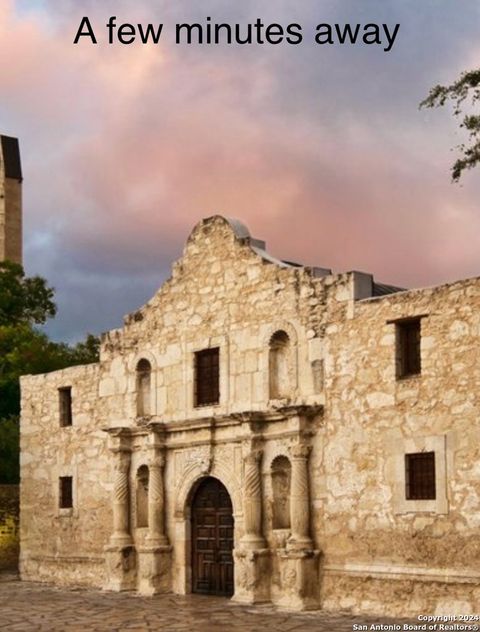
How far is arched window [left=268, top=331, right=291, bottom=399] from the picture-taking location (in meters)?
19.9

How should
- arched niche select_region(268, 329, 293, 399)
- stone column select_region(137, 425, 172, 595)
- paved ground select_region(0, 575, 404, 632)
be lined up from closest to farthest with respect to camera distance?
paved ground select_region(0, 575, 404, 632), arched niche select_region(268, 329, 293, 399), stone column select_region(137, 425, 172, 595)

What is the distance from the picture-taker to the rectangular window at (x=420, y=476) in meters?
17.2

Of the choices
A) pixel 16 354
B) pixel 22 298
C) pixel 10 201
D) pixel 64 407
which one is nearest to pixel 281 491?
pixel 64 407

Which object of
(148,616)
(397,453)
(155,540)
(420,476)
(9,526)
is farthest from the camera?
(9,526)

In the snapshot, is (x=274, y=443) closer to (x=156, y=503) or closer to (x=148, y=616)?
(x=156, y=503)

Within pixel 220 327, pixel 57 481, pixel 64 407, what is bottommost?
pixel 57 481

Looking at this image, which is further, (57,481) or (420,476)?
(57,481)

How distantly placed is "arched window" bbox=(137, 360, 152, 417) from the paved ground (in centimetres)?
349

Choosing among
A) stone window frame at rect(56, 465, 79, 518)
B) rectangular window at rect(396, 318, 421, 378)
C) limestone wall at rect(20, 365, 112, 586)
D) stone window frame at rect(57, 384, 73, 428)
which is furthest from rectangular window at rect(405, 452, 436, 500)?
stone window frame at rect(57, 384, 73, 428)

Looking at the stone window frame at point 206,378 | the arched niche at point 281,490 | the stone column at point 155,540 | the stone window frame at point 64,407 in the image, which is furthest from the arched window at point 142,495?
the arched niche at point 281,490

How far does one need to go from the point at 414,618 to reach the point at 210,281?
736 centimetres

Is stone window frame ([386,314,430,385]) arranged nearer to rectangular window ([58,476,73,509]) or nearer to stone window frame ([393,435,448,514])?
stone window frame ([393,435,448,514])

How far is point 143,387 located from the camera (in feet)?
75.8

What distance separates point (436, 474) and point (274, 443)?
3.45 m
